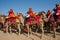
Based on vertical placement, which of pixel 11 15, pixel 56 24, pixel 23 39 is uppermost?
pixel 11 15

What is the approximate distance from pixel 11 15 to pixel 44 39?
4.37 meters

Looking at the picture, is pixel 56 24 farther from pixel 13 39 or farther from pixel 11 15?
pixel 11 15

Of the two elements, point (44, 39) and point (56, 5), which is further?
point (56, 5)

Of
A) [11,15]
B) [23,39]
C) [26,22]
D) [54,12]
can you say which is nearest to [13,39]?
[23,39]

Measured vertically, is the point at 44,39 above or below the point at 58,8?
below

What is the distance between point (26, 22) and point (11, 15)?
6.08ft

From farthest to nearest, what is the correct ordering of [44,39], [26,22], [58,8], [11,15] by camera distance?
1. [11,15]
2. [26,22]
3. [58,8]
4. [44,39]

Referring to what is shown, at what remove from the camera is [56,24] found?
39.7 feet

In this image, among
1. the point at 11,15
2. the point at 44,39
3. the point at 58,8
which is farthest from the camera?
the point at 11,15

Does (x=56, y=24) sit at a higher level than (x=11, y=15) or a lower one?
lower

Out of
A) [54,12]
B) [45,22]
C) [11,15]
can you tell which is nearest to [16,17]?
[11,15]

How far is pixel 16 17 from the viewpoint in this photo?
14055 millimetres

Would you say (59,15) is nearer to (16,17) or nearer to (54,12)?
(54,12)

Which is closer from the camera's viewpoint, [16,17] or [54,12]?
[54,12]
